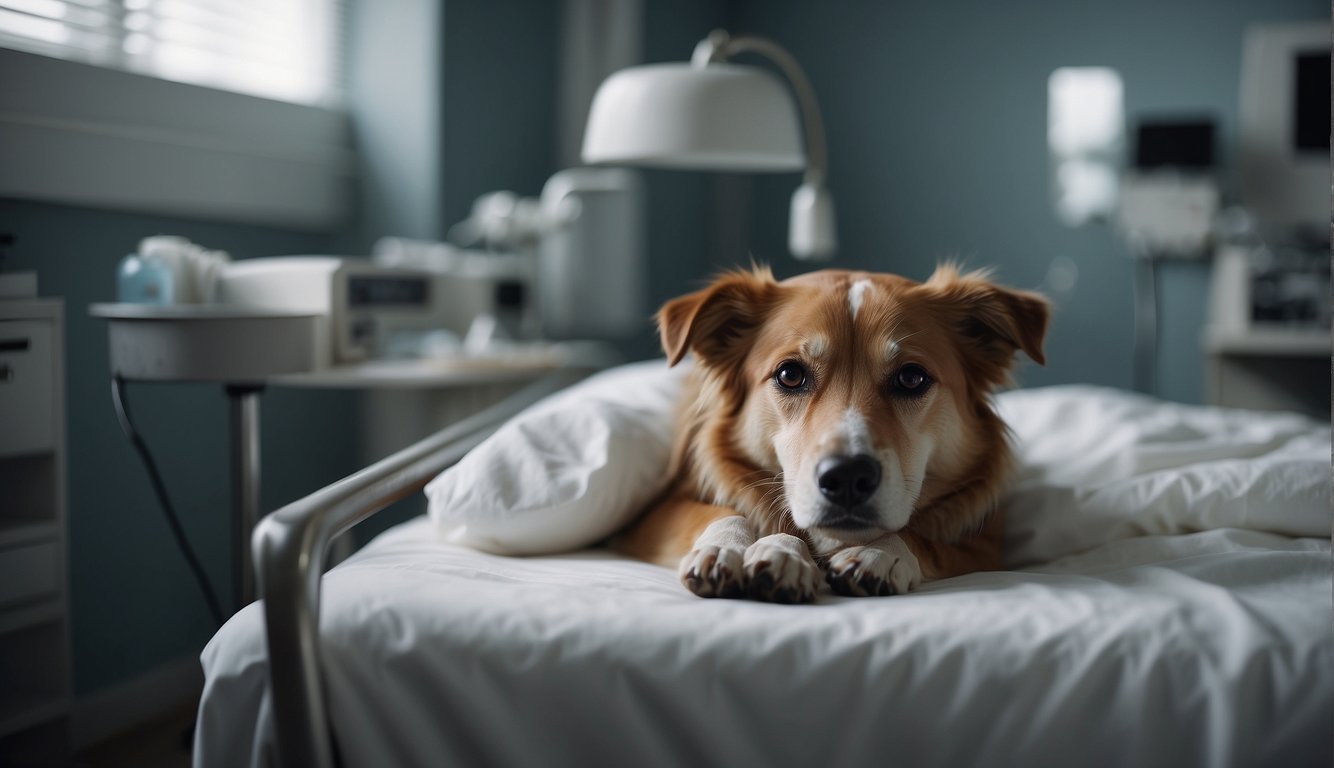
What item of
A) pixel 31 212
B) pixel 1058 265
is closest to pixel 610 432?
pixel 31 212

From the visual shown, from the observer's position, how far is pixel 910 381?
133cm

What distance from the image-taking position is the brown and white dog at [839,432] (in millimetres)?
1177

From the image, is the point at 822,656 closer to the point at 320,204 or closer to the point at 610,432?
the point at 610,432

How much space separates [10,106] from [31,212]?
0.68 ft

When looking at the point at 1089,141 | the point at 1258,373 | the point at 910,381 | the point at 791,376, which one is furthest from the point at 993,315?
the point at 1089,141

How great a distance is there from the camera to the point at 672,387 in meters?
1.85

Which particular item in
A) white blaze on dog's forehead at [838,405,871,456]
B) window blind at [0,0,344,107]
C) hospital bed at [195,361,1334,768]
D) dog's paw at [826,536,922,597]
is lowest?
hospital bed at [195,361,1334,768]

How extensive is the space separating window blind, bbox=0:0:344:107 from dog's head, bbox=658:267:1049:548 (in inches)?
63.6

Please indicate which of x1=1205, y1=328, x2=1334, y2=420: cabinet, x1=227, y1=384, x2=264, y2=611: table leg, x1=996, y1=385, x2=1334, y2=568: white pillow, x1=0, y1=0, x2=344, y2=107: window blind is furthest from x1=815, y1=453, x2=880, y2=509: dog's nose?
x1=1205, y1=328, x2=1334, y2=420: cabinet

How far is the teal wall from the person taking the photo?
4066 mm

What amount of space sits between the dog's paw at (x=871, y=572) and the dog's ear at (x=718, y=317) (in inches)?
15.1

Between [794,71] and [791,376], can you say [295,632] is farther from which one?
[794,71]

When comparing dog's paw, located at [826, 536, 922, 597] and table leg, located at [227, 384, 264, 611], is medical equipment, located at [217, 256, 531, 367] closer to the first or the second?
table leg, located at [227, 384, 264, 611]

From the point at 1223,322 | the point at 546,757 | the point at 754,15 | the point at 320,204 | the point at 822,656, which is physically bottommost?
the point at 546,757
